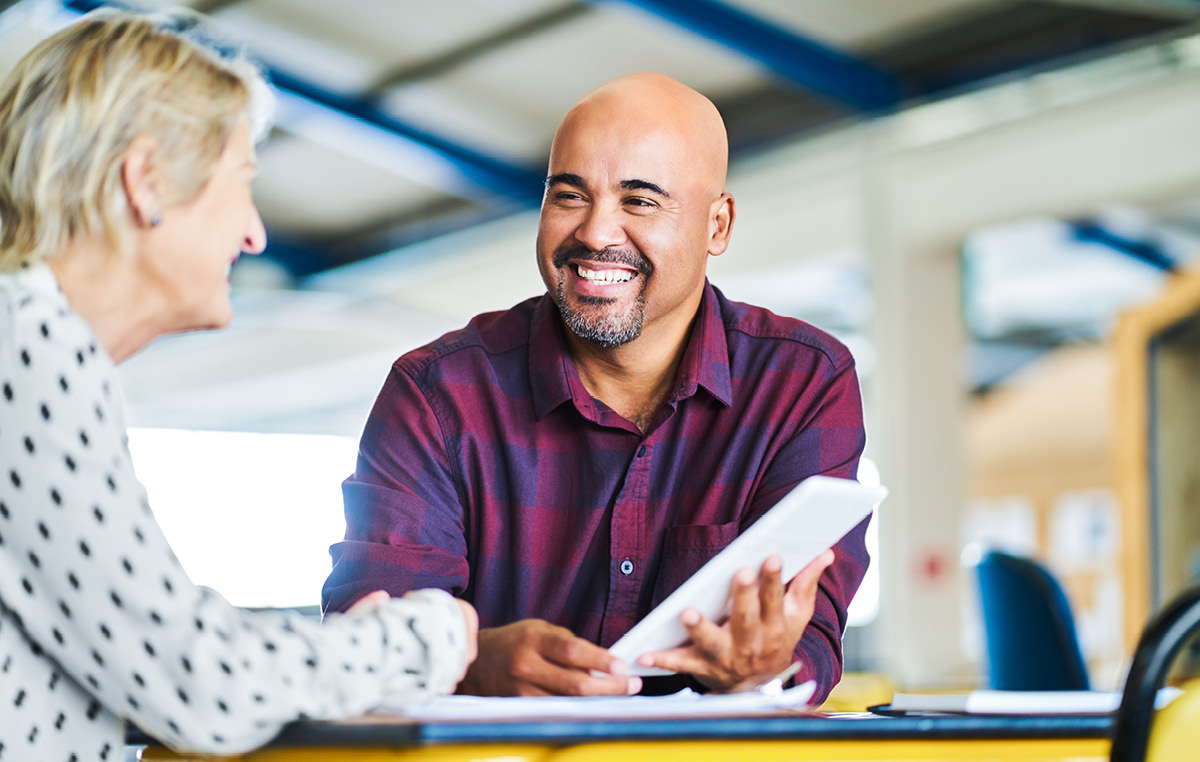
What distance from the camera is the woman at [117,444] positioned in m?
0.84

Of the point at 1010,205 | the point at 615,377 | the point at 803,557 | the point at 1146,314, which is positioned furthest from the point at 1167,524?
the point at 803,557

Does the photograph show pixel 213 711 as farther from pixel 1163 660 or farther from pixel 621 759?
pixel 1163 660

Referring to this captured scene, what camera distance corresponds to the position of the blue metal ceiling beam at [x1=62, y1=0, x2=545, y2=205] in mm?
7195

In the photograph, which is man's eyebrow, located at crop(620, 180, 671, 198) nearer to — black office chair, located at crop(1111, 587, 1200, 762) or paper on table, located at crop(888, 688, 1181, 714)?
paper on table, located at crop(888, 688, 1181, 714)

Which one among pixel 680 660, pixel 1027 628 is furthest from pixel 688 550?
pixel 1027 628

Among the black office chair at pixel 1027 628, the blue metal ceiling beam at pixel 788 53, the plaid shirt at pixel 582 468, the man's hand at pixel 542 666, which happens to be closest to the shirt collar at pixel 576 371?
the plaid shirt at pixel 582 468

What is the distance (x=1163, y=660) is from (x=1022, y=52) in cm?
574

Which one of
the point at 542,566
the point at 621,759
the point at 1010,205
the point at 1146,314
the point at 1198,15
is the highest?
the point at 1198,15

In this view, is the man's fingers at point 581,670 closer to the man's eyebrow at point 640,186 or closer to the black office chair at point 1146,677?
the black office chair at point 1146,677

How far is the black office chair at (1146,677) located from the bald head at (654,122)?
109cm

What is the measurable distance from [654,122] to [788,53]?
451cm

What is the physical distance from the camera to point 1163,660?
2.50ft

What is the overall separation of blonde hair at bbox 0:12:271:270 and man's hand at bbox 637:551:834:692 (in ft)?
1.89

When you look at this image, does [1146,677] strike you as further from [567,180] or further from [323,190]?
[323,190]
